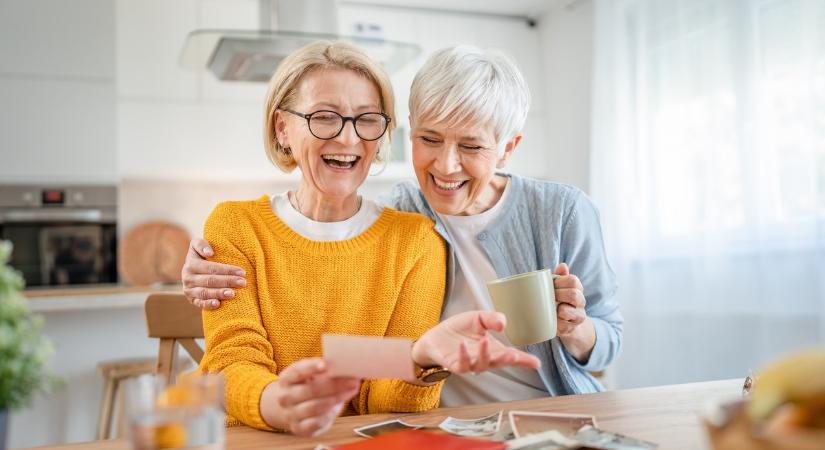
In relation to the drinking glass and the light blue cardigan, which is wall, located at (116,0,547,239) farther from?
the drinking glass

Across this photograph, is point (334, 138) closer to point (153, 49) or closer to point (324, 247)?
point (324, 247)

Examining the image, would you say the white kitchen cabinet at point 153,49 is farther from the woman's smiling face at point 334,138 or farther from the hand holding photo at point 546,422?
the hand holding photo at point 546,422

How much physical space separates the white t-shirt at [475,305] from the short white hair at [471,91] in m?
0.21

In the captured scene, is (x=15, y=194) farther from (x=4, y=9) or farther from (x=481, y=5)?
(x=481, y=5)

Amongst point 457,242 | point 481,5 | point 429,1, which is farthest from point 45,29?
point 457,242

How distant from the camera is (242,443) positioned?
972 mm

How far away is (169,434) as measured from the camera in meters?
0.69

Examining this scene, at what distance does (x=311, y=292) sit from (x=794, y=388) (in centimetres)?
91

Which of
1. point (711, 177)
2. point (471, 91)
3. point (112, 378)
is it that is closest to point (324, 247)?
point (471, 91)

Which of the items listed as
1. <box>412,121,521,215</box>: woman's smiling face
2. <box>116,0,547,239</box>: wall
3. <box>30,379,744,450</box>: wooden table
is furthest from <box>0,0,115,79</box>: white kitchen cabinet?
<box>30,379,744,450</box>: wooden table

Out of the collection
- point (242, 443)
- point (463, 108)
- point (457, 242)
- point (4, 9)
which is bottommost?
point (242, 443)

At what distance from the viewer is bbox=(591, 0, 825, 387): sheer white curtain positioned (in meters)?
2.96

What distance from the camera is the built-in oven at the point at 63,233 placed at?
4375mm

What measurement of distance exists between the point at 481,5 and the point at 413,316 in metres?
4.07
